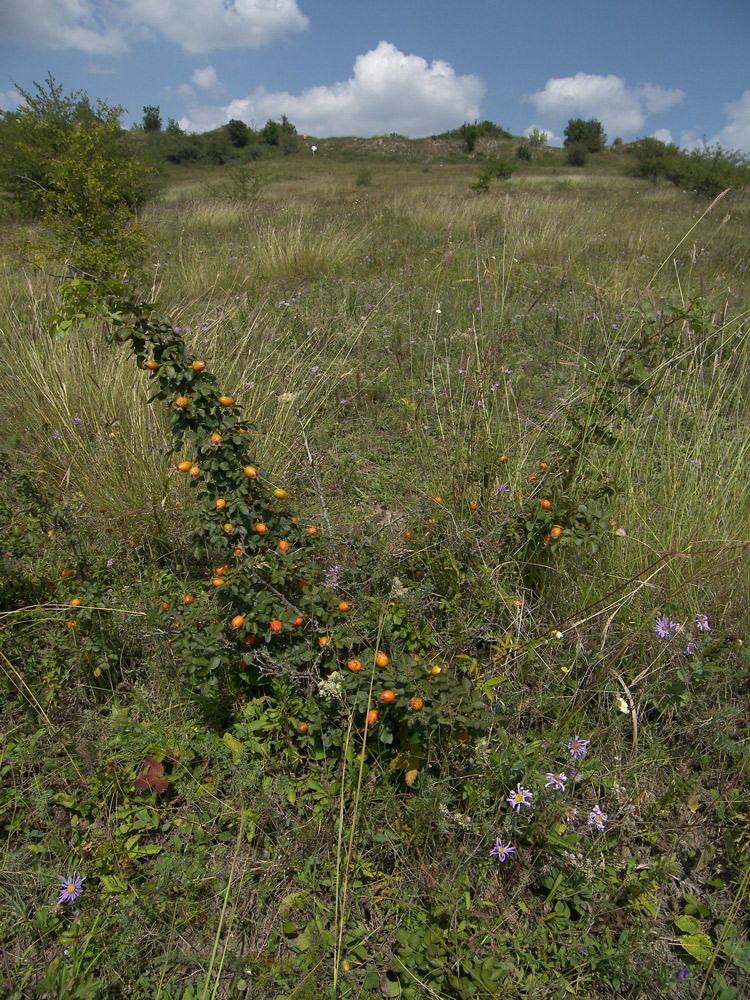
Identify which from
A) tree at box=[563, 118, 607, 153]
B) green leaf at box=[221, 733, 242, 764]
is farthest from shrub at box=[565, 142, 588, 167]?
green leaf at box=[221, 733, 242, 764]

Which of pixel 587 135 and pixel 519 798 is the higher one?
pixel 587 135

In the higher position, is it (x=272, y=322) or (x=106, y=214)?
(x=106, y=214)

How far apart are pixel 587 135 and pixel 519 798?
51500 millimetres

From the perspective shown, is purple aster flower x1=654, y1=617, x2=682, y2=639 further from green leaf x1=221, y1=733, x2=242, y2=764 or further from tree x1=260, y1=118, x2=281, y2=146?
tree x1=260, y1=118, x2=281, y2=146

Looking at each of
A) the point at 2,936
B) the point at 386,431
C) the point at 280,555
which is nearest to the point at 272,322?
the point at 386,431

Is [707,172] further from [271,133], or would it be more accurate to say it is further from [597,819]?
[271,133]

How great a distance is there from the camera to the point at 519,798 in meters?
1.25

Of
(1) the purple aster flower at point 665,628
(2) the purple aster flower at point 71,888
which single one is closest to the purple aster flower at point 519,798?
(1) the purple aster flower at point 665,628

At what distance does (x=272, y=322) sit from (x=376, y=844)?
3607 millimetres

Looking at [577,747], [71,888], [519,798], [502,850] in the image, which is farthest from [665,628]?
[71,888]

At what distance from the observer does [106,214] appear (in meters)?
4.98

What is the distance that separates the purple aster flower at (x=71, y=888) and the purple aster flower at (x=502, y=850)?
101 cm

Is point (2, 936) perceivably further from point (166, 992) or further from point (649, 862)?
point (649, 862)

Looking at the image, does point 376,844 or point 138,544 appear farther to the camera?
point 138,544
